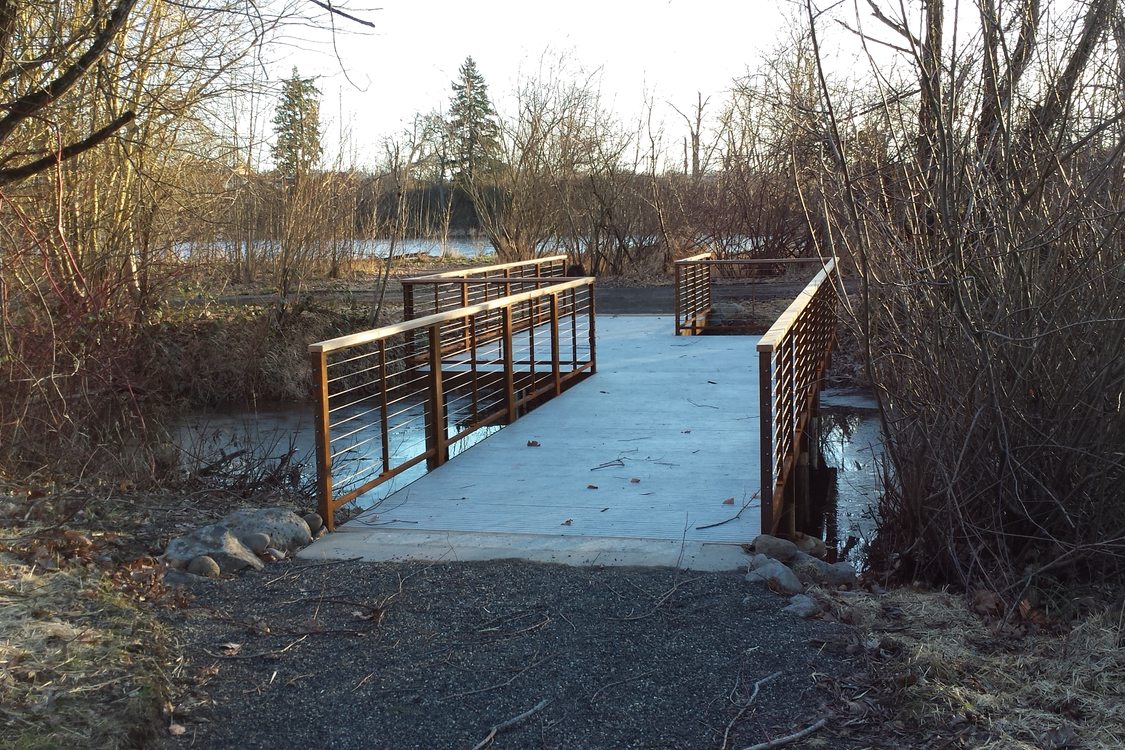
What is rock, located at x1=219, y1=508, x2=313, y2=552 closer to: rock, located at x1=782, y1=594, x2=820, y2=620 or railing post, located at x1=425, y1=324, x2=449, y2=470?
railing post, located at x1=425, y1=324, x2=449, y2=470

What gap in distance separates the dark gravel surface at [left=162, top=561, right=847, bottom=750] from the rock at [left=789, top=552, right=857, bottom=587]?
35 cm

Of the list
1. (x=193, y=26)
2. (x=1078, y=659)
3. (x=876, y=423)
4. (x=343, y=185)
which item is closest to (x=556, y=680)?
(x=1078, y=659)

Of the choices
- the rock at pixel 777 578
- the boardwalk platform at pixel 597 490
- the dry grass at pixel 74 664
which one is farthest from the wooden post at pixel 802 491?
the dry grass at pixel 74 664

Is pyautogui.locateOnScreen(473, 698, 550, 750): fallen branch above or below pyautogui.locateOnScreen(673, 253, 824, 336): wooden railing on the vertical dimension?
below

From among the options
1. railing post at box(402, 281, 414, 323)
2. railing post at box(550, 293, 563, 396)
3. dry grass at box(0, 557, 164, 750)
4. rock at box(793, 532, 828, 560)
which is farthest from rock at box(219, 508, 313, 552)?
railing post at box(402, 281, 414, 323)

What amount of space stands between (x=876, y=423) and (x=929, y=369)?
207 inches

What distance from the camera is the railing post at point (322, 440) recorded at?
5777 mm

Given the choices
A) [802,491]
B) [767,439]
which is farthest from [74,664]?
[802,491]

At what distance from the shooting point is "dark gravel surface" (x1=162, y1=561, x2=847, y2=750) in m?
3.42

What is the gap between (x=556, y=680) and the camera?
12.3 ft

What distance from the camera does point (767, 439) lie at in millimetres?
5566

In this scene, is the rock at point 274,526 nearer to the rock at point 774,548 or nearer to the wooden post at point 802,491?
the rock at point 774,548

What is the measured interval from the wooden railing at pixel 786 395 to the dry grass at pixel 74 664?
2932 millimetres

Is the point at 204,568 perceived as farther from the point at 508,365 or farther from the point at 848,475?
the point at 848,475
